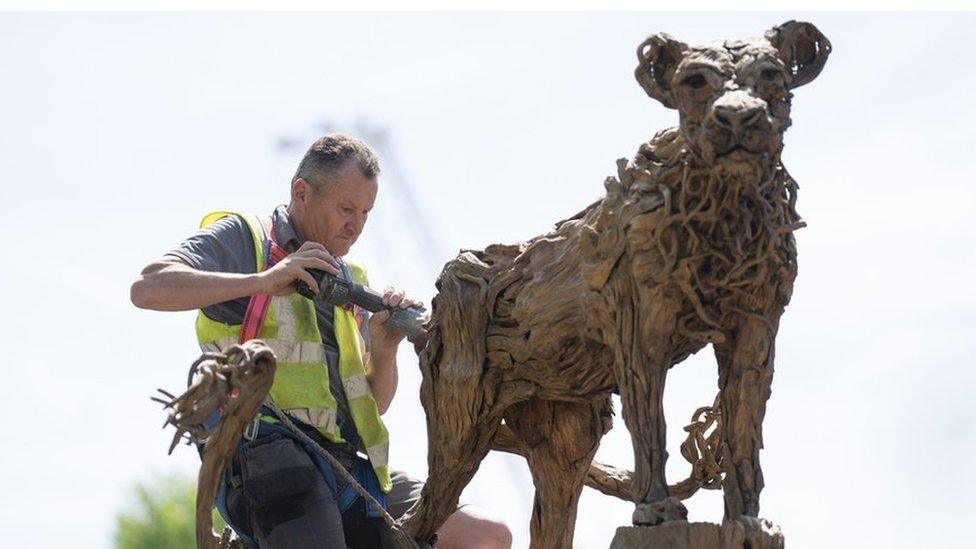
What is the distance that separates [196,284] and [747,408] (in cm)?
209

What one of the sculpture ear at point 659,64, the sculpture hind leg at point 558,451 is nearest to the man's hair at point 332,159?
the sculpture hind leg at point 558,451

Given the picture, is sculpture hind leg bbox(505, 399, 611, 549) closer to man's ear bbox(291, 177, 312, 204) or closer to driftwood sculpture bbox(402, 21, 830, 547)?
driftwood sculpture bbox(402, 21, 830, 547)

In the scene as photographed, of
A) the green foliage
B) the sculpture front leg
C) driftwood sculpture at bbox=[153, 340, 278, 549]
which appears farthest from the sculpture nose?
the green foliage

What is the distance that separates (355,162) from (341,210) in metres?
0.20

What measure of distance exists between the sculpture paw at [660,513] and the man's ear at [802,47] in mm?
1448

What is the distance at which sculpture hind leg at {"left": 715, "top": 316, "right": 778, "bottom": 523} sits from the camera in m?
5.40

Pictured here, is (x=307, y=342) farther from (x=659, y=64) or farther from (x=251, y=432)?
(x=659, y=64)

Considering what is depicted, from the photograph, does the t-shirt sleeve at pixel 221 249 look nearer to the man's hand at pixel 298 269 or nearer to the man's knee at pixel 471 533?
the man's hand at pixel 298 269

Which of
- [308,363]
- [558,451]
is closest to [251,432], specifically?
[308,363]

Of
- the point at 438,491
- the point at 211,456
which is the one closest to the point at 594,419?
the point at 438,491

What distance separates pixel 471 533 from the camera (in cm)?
671

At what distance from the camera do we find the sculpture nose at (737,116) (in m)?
5.07

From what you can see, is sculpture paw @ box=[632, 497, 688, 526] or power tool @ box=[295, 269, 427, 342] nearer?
sculpture paw @ box=[632, 497, 688, 526]

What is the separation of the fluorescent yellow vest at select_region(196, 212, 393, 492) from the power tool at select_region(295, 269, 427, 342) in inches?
6.4
